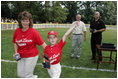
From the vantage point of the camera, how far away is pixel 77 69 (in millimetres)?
5840

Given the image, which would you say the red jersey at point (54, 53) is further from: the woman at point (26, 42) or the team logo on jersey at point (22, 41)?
the team logo on jersey at point (22, 41)

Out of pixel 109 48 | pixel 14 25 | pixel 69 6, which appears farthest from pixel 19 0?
pixel 69 6

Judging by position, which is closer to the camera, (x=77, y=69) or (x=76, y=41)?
(x=77, y=69)

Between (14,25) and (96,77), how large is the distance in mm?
25073

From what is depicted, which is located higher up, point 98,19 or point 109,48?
point 98,19

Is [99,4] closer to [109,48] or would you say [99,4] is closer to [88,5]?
[88,5]

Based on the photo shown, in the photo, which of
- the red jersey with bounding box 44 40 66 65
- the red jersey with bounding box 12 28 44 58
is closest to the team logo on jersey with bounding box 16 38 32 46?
the red jersey with bounding box 12 28 44 58

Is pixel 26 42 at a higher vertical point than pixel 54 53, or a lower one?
higher

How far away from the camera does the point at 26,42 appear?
12.0 ft

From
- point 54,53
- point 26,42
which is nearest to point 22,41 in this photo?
point 26,42

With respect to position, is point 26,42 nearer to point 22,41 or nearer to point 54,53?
point 22,41

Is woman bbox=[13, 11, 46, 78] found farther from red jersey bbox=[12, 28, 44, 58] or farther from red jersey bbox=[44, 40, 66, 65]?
Result: red jersey bbox=[44, 40, 66, 65]

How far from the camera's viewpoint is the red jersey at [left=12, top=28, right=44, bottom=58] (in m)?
3.66

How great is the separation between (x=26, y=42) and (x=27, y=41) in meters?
0.03
